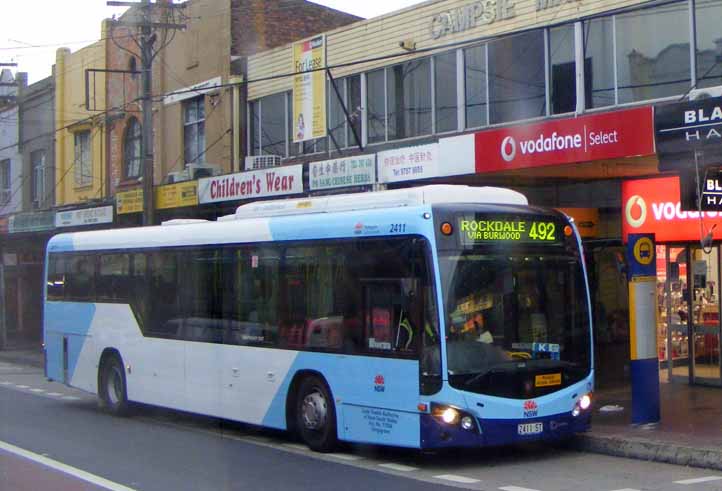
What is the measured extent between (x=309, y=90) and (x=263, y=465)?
13435mm

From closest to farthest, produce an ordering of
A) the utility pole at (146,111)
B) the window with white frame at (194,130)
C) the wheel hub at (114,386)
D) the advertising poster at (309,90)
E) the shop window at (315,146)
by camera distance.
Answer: the wheel hub at (114,386)
the utility pole at (146,111)
the advertising poster at (309,90)
the shop window at (315,146)
the window with white frame at (194,130)

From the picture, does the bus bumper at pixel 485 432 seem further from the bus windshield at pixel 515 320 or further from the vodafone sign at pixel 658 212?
the vodafone sign at pixel 658 212

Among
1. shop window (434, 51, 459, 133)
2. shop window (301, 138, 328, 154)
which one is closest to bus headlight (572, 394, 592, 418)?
shop window (434, 51, 459, 133)

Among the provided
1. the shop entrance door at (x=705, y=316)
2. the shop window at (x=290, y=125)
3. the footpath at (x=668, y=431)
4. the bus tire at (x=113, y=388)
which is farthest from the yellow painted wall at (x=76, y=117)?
the footpath at (x=668, y=431)

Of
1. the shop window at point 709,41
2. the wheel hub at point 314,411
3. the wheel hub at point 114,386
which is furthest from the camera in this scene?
the wheel hub at point 114,386

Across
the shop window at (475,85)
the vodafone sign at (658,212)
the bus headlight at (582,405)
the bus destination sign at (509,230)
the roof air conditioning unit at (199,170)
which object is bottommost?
the bus headlight at (582,405)

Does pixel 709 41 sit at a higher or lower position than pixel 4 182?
lower

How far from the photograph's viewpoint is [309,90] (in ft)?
77.5

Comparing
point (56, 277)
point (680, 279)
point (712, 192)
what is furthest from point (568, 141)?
point (56, 277)

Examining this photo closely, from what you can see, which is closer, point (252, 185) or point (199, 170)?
point (252, 185)

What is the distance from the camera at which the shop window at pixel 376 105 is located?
2239 cm

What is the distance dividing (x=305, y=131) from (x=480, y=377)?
13.9 meters

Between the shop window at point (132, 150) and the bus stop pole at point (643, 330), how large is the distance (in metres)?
21.0

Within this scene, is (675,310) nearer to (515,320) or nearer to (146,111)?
(515,320)
